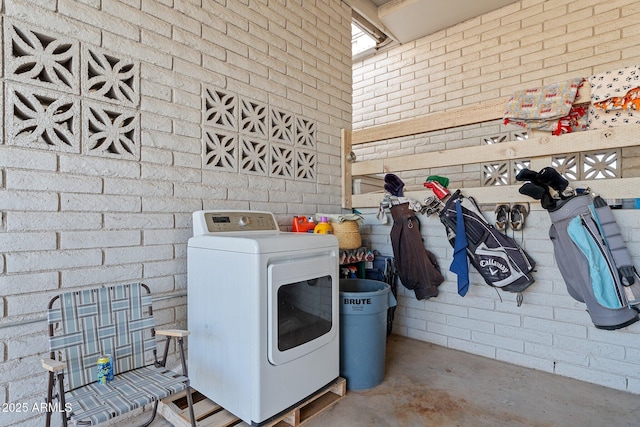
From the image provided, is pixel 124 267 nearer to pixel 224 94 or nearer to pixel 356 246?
pixel 224 94

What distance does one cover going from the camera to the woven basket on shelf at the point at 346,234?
263cm

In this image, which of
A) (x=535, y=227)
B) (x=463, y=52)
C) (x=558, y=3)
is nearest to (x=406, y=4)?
(x=463, y=52)

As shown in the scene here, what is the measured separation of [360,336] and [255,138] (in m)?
1.66

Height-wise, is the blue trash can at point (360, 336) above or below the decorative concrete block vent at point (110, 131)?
below

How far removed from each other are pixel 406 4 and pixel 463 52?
939 millimetres

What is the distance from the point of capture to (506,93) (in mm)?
3820

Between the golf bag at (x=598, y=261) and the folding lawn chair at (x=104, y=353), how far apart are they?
8.01 ft

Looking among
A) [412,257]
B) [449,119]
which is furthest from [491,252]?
[449,119]

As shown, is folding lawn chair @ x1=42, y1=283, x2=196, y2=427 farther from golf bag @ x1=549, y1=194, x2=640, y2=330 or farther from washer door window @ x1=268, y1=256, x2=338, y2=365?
golf bag @ x1=549, y1=194, x2=640, y2=330

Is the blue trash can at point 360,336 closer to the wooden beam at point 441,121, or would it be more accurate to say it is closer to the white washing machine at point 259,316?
the white washing machine at point 259,316

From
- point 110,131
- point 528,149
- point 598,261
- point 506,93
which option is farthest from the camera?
point 506,93

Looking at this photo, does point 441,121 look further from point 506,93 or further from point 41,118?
point 41,118

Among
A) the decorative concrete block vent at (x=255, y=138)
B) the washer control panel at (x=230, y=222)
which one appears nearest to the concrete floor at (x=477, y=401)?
the washer control panel at (x=230, y=222)

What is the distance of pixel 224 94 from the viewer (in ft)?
7.86
